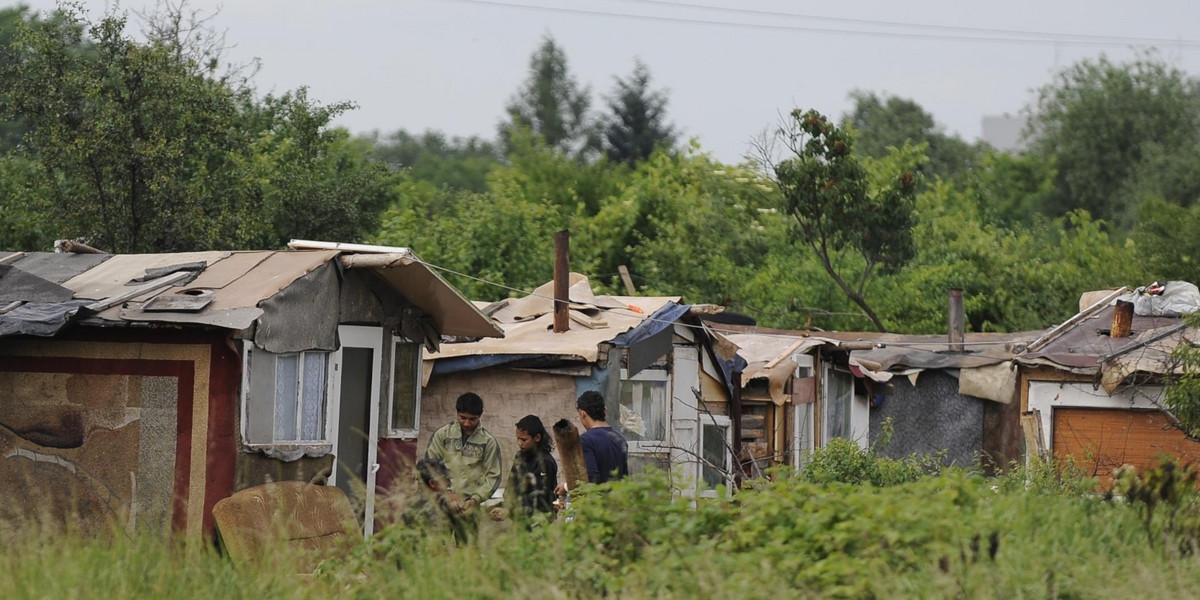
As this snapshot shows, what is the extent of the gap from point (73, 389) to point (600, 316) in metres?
5.66

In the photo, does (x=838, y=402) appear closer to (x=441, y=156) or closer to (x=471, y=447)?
(x=471, y=447)

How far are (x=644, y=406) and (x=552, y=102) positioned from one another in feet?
177

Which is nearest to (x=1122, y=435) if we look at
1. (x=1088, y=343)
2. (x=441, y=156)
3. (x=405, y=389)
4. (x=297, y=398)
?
(x=1088, y=343)

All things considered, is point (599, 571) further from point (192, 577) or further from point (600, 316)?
point (600, 316)

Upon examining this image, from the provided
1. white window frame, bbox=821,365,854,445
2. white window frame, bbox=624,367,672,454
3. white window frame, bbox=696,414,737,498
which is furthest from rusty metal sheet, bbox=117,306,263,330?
white window frame, bbox=821,365,854,445

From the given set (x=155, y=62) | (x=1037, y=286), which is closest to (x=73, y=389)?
(x=155, y=62)

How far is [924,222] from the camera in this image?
3369 cm

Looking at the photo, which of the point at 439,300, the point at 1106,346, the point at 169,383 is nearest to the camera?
the point at 169,383

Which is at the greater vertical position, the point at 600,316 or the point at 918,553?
the point at 600,316

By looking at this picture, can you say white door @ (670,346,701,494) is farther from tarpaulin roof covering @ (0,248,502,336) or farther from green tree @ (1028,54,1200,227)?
green tree @ (1028,54,1200,227)

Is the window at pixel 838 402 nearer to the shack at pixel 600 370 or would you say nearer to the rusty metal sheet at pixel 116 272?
the shack at pixel 600 370

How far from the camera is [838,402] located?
68.7 ft

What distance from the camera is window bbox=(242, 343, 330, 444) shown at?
9.26 meters

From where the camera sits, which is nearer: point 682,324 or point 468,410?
point 468,410
